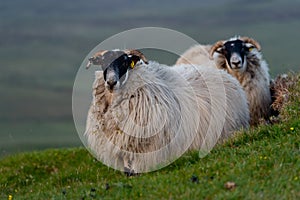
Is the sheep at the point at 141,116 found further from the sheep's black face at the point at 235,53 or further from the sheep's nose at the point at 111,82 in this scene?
the sheep's black face at the point at 235,53

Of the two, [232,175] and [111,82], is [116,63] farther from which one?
[232,175]

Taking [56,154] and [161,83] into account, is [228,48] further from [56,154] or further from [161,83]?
[56,154]

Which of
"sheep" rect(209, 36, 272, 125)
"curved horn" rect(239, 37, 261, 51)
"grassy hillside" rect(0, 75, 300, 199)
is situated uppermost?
"curved horn" rect(239, 37, 261, 51)

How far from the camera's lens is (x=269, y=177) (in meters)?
9.66

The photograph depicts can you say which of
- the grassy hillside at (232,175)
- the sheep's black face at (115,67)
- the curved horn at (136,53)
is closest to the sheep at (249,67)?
the grassy hillside at (232,175)

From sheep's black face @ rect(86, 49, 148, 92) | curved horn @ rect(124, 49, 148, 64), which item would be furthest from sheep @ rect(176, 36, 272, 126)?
sheep's black face @ rect(86, 49, 148, 92)

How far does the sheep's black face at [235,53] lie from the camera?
17266 millimetres

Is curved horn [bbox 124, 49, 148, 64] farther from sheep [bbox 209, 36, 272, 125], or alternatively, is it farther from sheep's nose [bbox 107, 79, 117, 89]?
sheep [bbox 209, 36, 272, 125]

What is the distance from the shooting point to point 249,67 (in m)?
17.8

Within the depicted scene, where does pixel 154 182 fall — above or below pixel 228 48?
below

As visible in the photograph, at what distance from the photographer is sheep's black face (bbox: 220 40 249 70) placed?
56.6ft

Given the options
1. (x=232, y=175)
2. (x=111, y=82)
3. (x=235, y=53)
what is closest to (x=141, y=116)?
(x=111, y=82)

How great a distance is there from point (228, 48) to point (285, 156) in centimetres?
763

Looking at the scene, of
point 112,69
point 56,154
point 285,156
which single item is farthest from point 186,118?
point 56,154
